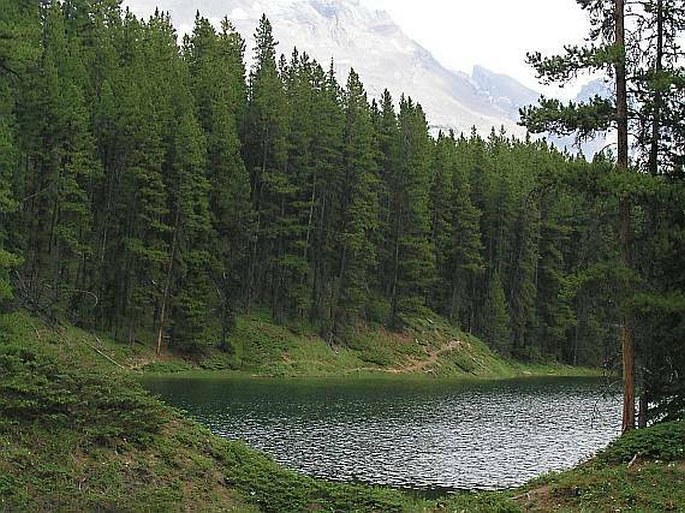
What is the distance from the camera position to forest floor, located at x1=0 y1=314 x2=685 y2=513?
44.1ft

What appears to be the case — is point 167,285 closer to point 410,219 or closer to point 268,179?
point 268,179

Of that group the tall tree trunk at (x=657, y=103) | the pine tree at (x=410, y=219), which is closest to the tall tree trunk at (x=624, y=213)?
the tall tree trunk at (x=657, y=103)

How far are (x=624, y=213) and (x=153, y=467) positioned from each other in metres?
12.0

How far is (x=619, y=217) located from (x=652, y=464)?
20.0ft

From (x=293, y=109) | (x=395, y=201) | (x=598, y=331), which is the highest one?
(x=293, y=109)

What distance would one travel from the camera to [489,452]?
27562 millimetres

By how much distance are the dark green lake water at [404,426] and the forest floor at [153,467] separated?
17.4 feet

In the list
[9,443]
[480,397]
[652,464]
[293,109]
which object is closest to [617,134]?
[652,464]

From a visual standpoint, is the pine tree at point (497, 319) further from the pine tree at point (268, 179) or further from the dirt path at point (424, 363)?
the pine tree at point (268, 179)

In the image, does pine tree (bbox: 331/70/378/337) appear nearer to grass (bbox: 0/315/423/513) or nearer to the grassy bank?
the grassy bank

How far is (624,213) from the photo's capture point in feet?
59.9

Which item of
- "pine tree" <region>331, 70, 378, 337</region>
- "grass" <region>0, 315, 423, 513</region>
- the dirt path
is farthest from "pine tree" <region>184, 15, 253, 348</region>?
"grass" <region>0, 315, 423, 513</region>

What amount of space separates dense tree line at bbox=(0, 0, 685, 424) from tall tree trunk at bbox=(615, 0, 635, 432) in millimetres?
4546

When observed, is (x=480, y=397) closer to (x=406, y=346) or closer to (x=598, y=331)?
(x=406, y=346)
